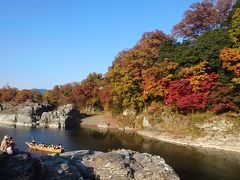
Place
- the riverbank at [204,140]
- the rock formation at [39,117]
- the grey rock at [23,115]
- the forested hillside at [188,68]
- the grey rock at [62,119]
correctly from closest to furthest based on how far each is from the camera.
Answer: the riverbank at [204,140], the forested hillside at [188,68], the grey rock at [62,119], the rock formation at [39,117], the grey rock at [23,115]

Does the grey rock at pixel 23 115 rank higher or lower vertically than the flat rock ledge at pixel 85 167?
higher

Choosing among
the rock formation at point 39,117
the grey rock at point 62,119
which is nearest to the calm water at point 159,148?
the grey rock at point 62,119

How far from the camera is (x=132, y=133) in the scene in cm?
6241

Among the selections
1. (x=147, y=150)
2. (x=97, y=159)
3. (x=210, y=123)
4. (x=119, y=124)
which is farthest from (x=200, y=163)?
(x=119, y=124)

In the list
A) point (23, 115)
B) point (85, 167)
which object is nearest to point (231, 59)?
point (85, 167)

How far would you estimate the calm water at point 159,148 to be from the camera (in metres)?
34.7

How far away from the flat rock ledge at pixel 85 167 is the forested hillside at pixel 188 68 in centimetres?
2471

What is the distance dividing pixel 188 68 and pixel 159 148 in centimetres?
1497

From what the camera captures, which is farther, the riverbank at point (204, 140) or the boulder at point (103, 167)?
the riverbank at point (204, 140)

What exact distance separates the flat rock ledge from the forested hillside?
24712 mm

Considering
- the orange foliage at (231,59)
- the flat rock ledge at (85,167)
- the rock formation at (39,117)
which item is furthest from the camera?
the rock formation at (39,117)

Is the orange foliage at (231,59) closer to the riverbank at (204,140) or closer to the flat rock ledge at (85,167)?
the riverbank at (204,140)

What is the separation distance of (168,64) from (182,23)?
589 inches

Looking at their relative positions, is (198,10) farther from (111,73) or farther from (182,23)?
(111,73)
